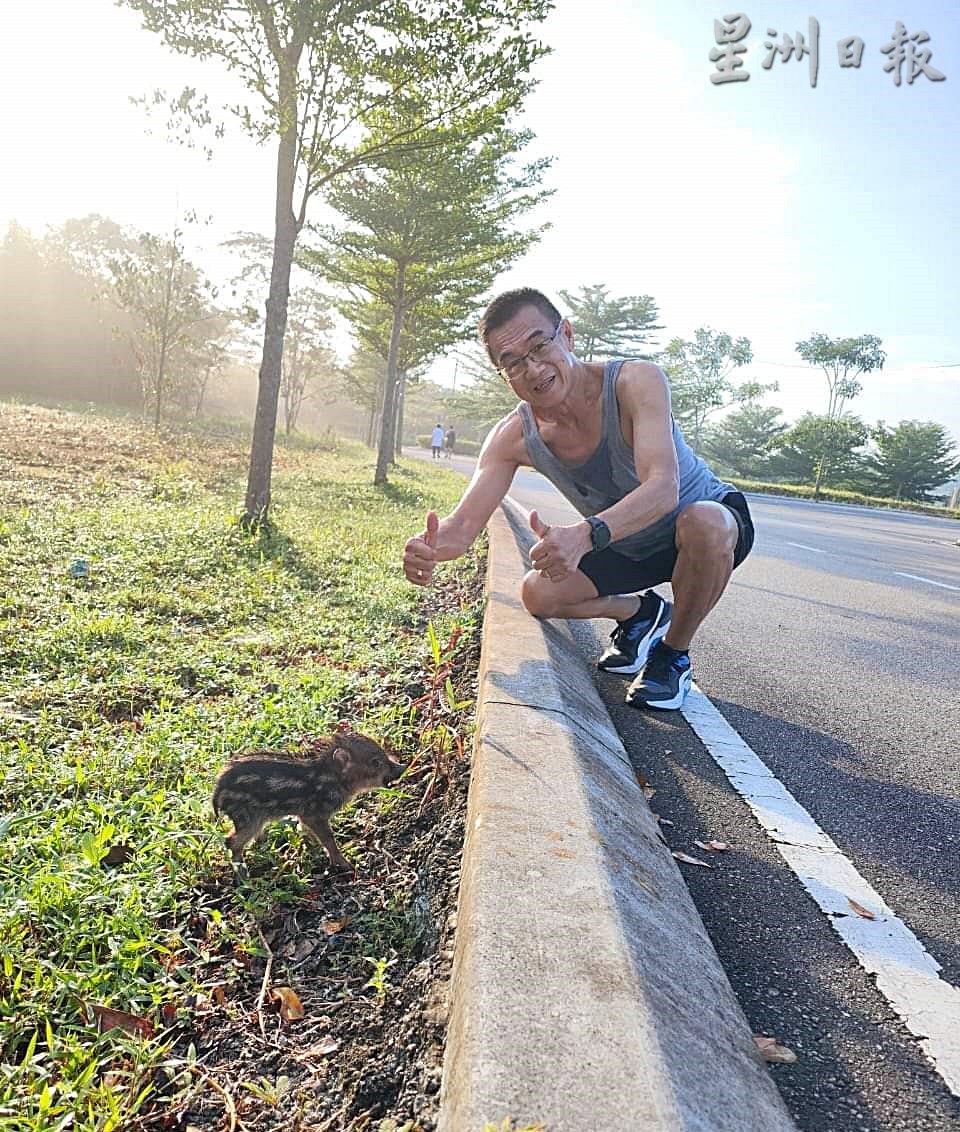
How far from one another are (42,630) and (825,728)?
3.61 metres

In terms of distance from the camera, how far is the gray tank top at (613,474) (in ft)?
10.4

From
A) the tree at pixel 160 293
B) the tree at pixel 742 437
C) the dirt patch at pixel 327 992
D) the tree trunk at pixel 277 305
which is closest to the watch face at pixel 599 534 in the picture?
the dirt patch at pixel 327 992

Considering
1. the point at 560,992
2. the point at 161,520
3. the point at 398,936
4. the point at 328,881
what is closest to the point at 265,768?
the point at 328,881

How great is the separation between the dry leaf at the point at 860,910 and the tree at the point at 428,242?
1342 centimetres

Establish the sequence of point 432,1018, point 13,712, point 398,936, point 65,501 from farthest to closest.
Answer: point 65,501 → point 13,712 → point 398,936 → point 432,1018

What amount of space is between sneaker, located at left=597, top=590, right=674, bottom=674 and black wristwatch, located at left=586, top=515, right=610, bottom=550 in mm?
1269

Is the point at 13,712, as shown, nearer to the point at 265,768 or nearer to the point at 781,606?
the point at 265,768

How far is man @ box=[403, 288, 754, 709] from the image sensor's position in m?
2.88

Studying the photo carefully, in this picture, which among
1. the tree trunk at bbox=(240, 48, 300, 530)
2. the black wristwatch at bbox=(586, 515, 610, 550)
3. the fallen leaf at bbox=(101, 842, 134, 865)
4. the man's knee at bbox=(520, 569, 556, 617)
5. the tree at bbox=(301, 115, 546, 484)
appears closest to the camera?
the fallen leaf at bbox=(101, 842, 134, 865)

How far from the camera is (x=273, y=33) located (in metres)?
7.23

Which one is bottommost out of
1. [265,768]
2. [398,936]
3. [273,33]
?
[398,936]

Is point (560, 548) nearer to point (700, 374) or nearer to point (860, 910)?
point (860, 910)

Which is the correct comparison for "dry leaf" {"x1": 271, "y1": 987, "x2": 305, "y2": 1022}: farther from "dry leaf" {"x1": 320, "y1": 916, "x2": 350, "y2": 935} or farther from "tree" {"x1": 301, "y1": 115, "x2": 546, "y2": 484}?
"tree" {"x1": 301, "y1": 115, "x2": 546, "y2": 484}

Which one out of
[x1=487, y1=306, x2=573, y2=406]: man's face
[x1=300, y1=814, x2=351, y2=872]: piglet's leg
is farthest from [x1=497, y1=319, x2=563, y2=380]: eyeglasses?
[x1=300, y1=814, x2=351, y2=872]: piglet's leg
